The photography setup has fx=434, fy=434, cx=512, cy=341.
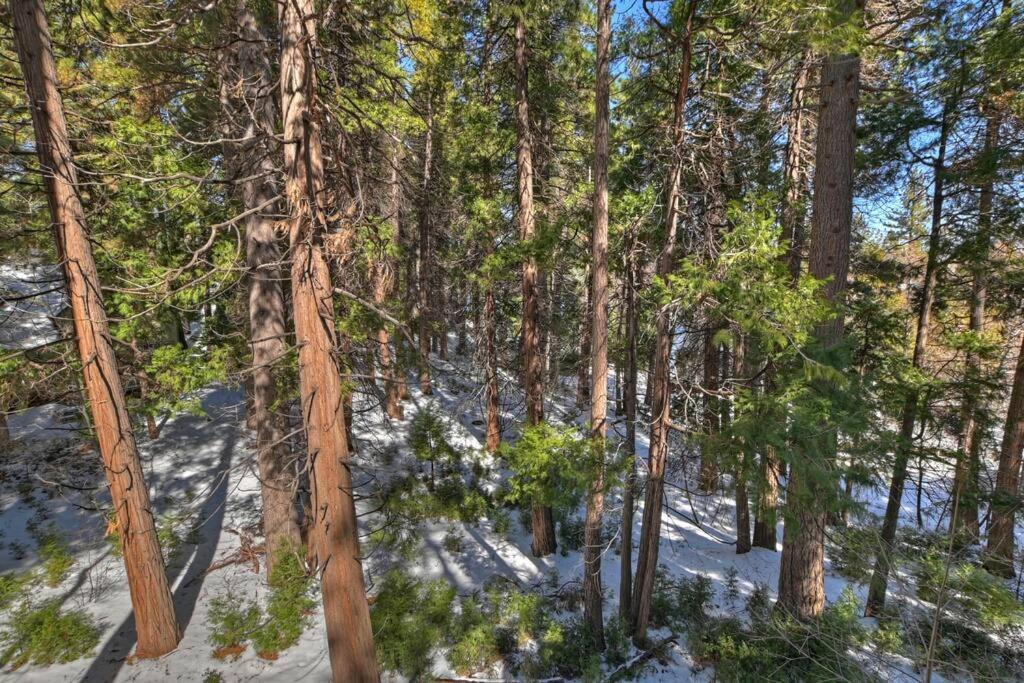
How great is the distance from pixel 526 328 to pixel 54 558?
33.0 feet

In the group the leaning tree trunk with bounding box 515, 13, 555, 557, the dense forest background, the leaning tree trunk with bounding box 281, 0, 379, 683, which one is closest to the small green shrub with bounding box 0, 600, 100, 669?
the dense forest background

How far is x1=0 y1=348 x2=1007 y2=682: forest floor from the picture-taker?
6285mm

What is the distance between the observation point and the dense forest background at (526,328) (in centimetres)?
506

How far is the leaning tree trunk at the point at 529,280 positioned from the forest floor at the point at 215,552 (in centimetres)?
72

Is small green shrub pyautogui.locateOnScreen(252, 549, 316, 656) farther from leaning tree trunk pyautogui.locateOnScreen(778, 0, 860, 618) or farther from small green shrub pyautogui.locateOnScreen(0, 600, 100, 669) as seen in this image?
leaning tree trunk pyautogui.locateOnScreen(778, 0, 860, 618)

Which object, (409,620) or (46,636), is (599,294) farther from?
(46,636)

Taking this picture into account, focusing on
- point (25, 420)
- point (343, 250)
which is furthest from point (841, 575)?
point (25, 420)

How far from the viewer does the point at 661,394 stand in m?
6.74

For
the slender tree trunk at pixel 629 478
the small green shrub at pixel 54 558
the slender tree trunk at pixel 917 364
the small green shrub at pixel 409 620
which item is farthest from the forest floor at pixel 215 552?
the slender tree trunk at pixel 917 364

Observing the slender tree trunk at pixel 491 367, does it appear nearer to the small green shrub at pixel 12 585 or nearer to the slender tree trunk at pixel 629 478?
the slender tree trunk at pixel 629 478

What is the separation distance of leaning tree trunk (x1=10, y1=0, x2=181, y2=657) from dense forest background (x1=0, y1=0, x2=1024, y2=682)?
0.13 feet

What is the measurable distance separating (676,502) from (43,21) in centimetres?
1646

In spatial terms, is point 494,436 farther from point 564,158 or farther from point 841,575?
point 841,575

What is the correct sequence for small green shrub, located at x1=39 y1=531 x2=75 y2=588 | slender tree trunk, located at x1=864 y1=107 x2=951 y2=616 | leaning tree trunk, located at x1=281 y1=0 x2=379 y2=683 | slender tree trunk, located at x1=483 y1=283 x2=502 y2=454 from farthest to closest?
slender tree trunk, located at x1=483 y1=283 x2=502 y2=454
slender tree trunk, located at x1=864 y1=107 x2=951 y2=616
small green shrub, located at x1=39 y1=531 x2=75 y2=588
leaning tree trunk, located at x1=281 y1=0 x2=379 y2=683
